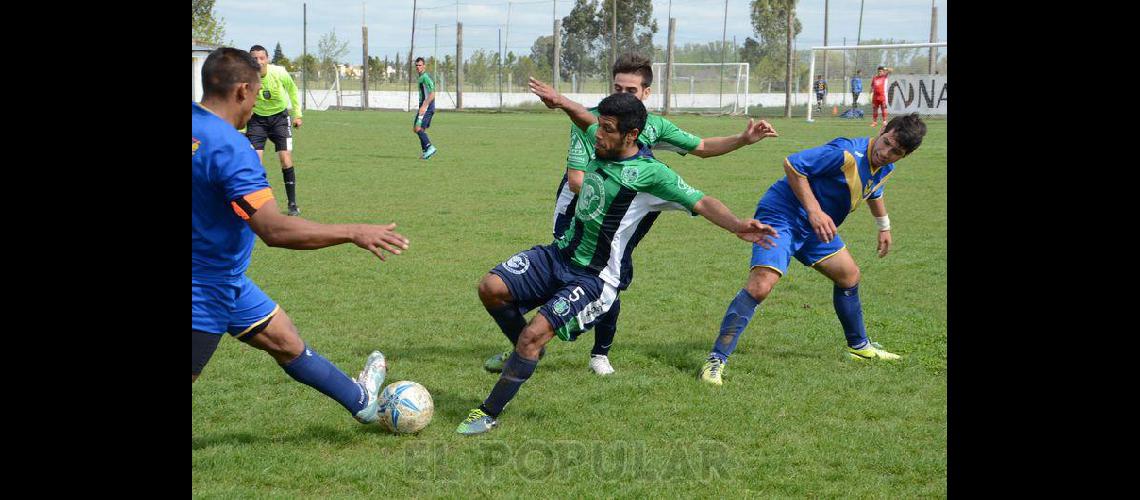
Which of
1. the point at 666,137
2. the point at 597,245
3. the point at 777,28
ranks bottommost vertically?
the point at 597,245

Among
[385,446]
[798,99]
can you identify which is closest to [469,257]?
[385,446]

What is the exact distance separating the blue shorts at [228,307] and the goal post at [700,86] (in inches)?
1649

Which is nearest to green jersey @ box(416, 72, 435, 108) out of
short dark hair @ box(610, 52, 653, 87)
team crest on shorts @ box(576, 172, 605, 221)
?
short dark hair @ box(610, 52, 653, 87)

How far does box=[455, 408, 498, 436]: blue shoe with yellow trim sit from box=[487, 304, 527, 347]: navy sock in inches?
32.8

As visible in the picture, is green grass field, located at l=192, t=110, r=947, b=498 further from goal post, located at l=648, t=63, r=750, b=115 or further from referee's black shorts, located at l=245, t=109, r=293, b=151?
goal post, located at l=648, t=63, r=750, b=115

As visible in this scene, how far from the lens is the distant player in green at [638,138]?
19.7ft

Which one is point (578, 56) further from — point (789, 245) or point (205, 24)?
point (789, 245)

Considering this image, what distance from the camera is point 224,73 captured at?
3.97 m

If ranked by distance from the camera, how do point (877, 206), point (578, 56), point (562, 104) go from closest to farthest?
point (562, 104) < point (877, 206) < point (578, 56)

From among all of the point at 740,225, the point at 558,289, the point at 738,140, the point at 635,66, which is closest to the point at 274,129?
the point at 635,66

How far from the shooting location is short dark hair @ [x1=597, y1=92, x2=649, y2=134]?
4918 mm

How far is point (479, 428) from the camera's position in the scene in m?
4.87

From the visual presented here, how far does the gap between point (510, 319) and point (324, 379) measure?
137 cm
